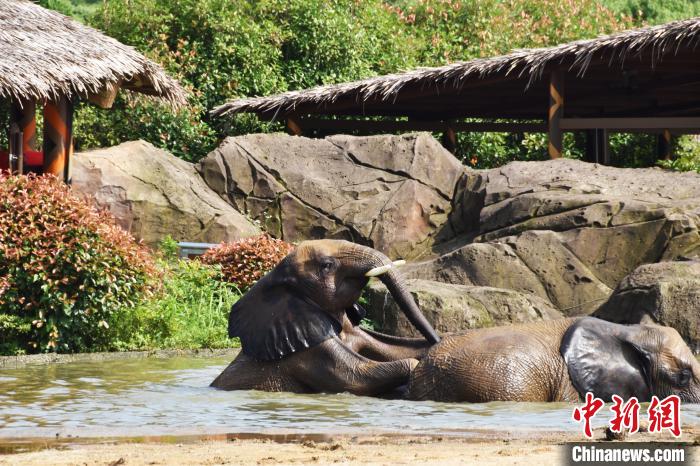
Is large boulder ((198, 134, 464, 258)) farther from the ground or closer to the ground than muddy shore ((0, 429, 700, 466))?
farther from the ground

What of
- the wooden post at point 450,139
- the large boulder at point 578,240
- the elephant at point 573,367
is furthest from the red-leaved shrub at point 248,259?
the wooden post at point 450,139

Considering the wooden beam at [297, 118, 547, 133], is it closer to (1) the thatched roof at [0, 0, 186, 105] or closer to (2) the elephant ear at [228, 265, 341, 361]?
(1) the thatched roof at [0, 0, 186, 105]

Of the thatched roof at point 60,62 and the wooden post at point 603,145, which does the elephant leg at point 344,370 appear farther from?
the wooden post at point 603,145

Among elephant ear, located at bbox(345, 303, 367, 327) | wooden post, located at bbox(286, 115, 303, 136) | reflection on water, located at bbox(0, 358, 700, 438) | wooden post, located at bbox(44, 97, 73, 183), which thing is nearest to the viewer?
reflection on water, located at bbox(0, 358, 700, 438)

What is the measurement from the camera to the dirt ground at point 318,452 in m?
5.60

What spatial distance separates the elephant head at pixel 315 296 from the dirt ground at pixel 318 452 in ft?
5.93

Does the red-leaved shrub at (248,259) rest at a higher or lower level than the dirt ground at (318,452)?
higher

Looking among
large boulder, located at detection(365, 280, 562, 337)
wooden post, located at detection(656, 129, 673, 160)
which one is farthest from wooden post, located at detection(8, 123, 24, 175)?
wooden post, located at detection(656, 129, 673, 160)

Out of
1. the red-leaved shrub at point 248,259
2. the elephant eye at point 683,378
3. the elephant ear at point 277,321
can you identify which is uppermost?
the red-leaved shrub at point 248,259

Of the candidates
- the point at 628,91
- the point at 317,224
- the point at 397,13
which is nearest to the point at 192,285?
the point at 317,224

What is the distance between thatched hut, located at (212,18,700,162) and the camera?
16703 millimetres

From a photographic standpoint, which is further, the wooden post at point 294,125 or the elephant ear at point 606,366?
the wooden post at point 294,125

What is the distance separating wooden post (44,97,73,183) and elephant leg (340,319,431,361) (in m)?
8.62

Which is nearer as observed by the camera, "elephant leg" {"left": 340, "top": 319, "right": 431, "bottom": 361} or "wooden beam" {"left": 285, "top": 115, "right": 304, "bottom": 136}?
"elephant leg" {"left": 340, "top": 319, "right": 431, "bottom": 361}
